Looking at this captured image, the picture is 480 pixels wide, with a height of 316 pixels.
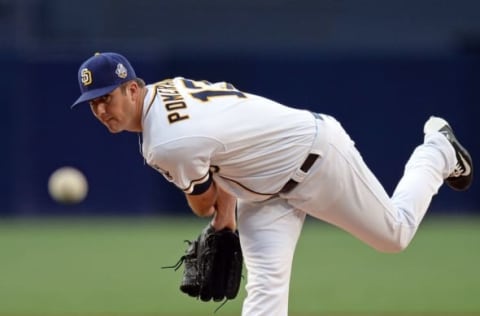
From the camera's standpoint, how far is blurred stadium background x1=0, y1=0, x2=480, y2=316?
13875 millimetres

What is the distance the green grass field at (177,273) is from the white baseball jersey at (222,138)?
2.57 meters

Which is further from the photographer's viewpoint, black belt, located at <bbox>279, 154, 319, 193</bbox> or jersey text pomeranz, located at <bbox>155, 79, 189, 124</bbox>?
black belt, located at <bbox>279, 154, 319, 193</bbox>

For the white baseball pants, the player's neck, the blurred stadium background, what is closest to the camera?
the player's neck

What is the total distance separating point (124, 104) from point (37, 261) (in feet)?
20.0

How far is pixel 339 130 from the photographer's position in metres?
6.07

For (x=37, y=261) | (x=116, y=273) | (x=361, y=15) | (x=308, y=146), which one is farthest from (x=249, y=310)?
(x=361, y=15)

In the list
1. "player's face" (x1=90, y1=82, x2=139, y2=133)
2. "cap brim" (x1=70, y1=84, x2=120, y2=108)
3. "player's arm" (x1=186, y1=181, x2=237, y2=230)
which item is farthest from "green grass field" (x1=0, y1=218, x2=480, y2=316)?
"cap brim" (x1=70, y1=84, x2=120, y2=108)

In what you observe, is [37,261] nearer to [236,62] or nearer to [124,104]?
[236,62]

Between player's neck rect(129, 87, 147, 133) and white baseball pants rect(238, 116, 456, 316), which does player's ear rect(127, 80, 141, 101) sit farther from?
white baseball pants rect(238, 116, 456, 316)

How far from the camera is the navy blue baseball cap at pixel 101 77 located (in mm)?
5516

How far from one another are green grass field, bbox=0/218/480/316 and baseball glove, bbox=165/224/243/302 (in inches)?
75.8

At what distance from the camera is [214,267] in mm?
6312

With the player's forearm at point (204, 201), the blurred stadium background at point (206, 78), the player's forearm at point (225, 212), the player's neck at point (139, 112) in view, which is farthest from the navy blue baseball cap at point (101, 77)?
the blurred stadium background at point (206, 78)

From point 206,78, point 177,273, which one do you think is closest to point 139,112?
point 177,273
